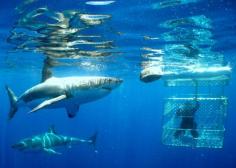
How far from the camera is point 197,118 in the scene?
16906 mm

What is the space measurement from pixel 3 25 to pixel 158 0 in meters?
7.93

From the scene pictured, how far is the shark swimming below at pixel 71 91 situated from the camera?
29.3ft

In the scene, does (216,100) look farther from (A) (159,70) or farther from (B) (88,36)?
(B) (88,36)

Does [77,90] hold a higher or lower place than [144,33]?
lower

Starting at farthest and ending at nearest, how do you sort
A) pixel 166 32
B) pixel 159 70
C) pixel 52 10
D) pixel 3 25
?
pixel 166 32, pixel 3 25, pixel 52 10, pixel 159 70

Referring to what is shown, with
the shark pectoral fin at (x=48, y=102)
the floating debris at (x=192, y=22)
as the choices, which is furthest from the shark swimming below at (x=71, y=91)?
the floating debris at (x=192, y=22)

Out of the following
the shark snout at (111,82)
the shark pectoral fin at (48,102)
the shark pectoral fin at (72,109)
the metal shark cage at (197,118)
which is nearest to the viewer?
the shark pectoral fin at (48,102)

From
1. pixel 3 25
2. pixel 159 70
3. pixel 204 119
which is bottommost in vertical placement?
pixel 204 119

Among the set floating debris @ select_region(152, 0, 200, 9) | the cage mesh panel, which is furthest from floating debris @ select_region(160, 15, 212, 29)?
Answer: the cage mesh panel

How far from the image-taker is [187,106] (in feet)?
47.1

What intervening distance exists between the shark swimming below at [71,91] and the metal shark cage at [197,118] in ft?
18.6

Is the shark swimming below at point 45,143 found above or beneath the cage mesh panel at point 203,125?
beneath

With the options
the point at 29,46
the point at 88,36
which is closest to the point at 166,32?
the point at 88,36

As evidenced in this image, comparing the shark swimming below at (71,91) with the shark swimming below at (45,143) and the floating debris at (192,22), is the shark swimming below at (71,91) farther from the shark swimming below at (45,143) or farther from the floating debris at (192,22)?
the shark swimming below at (45,143)
